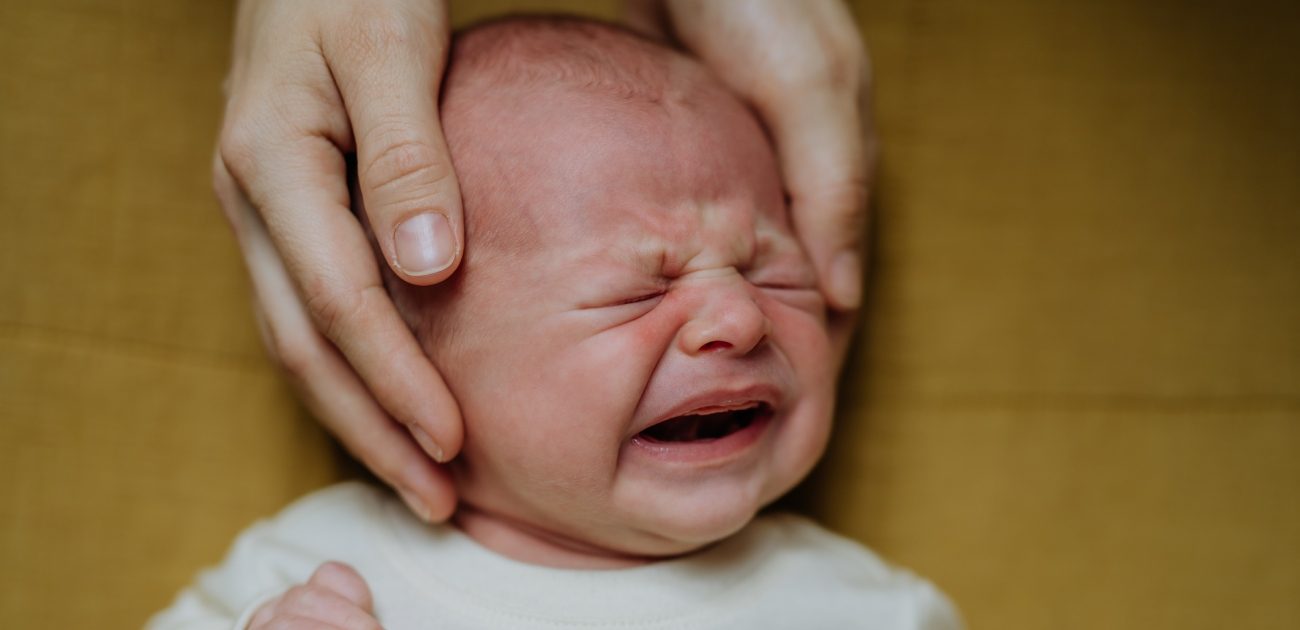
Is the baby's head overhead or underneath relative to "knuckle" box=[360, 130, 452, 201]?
underneath

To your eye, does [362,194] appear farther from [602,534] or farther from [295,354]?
[602,534]

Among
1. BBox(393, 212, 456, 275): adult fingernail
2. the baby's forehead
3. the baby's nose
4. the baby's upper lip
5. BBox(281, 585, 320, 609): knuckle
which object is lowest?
BBox(281, 585, 320, 609): knuckle

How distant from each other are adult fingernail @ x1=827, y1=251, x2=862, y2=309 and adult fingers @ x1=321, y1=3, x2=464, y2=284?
43 cm

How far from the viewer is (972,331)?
148cm

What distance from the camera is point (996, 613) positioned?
1.43m

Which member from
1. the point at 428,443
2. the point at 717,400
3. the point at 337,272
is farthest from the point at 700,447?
the point at 337,272

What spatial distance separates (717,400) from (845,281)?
0.27 m

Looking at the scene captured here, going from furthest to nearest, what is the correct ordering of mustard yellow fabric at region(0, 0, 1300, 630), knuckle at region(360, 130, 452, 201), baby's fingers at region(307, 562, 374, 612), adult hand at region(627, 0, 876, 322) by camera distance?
mustard yellow fabric at region(0, 0, 1300, 630) → adult hand at region(627, 0, 876, 322) → baby's fingers at region(307, 562, 374, 612) → knuckle at region(360, 130, 452, 201)

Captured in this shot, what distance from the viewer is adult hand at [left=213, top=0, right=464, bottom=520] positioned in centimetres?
102

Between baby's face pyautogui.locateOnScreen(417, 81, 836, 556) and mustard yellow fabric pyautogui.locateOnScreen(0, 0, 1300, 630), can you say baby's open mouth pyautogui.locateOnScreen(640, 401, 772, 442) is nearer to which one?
baby's face pyautogui.locateOnScreen(417, 81, 836, 556)

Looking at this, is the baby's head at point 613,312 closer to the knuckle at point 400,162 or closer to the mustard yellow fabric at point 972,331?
the knuckle at point 400,162

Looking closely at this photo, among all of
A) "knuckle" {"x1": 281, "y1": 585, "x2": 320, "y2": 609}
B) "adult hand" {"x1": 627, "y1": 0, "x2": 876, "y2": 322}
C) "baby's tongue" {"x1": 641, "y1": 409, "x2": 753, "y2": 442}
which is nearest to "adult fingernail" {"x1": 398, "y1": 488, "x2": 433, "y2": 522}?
"knuckle" {"x1": 281, "y1": 585, "x2": 320, "y2": 609}

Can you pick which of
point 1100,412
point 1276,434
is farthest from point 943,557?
point 1276,434

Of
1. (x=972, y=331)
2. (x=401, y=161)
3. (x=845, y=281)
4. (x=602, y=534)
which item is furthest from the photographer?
(x=972, y=331)
